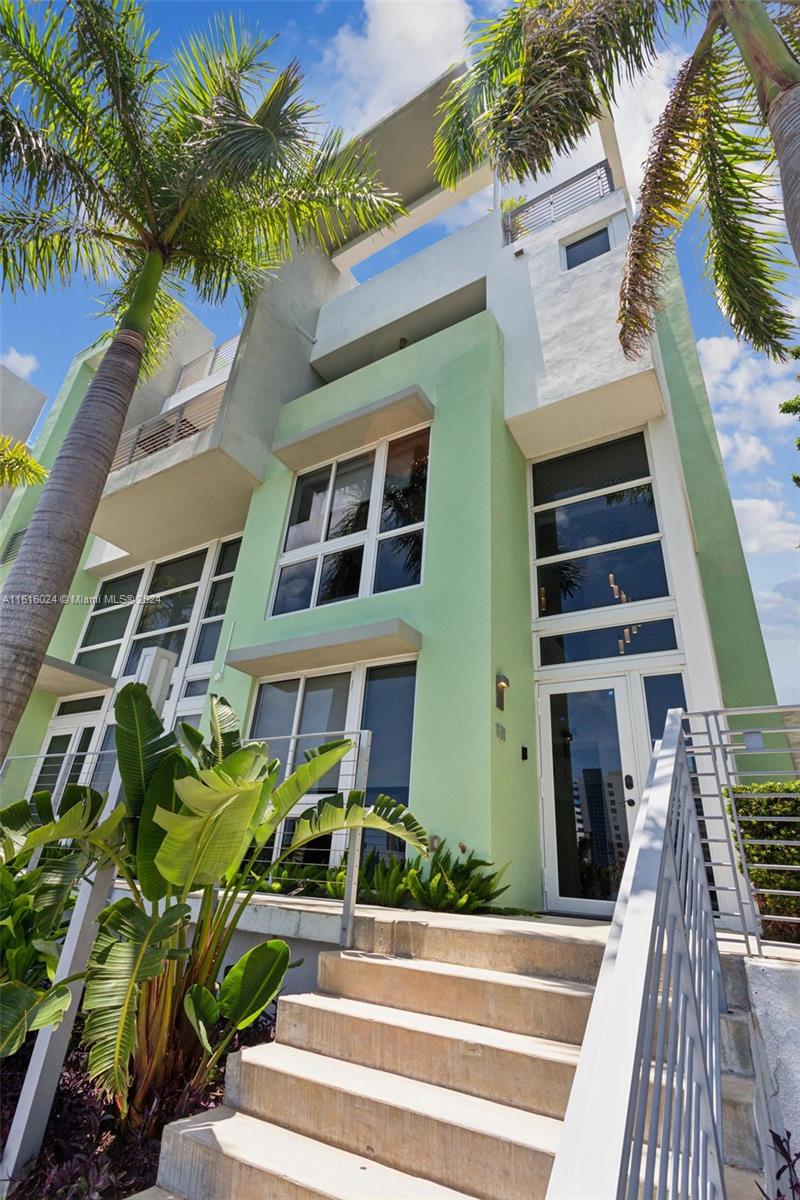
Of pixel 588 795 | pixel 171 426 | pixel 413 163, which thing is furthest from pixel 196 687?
pixel 413 163

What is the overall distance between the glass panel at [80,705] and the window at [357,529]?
18.4ft

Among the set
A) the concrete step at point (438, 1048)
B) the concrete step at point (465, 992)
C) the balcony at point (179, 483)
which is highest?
the balcony at point (179, 483)

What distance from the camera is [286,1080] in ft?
10.7

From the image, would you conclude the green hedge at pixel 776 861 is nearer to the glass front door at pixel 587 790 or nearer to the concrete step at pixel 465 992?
the concrete step at pixel 465 992

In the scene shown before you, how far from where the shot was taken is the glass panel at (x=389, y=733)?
23.6 ft

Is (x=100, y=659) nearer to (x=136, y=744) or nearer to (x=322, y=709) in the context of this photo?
(x=322, y=709)

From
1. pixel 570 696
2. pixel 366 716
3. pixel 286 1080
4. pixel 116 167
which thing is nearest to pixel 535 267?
pixel 116 167

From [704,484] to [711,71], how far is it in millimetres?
5726

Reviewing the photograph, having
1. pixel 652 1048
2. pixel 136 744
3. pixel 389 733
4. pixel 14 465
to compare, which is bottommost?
pixel 652 1048

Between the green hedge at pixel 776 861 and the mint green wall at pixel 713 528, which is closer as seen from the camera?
the green hedge at pixel 776 861

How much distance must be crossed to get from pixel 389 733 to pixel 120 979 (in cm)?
484

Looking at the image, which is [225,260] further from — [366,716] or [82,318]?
[366,716]

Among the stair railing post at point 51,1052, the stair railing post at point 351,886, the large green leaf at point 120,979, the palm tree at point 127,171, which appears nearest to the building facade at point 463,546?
the stair railing post at point 351,886

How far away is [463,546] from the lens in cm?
785
